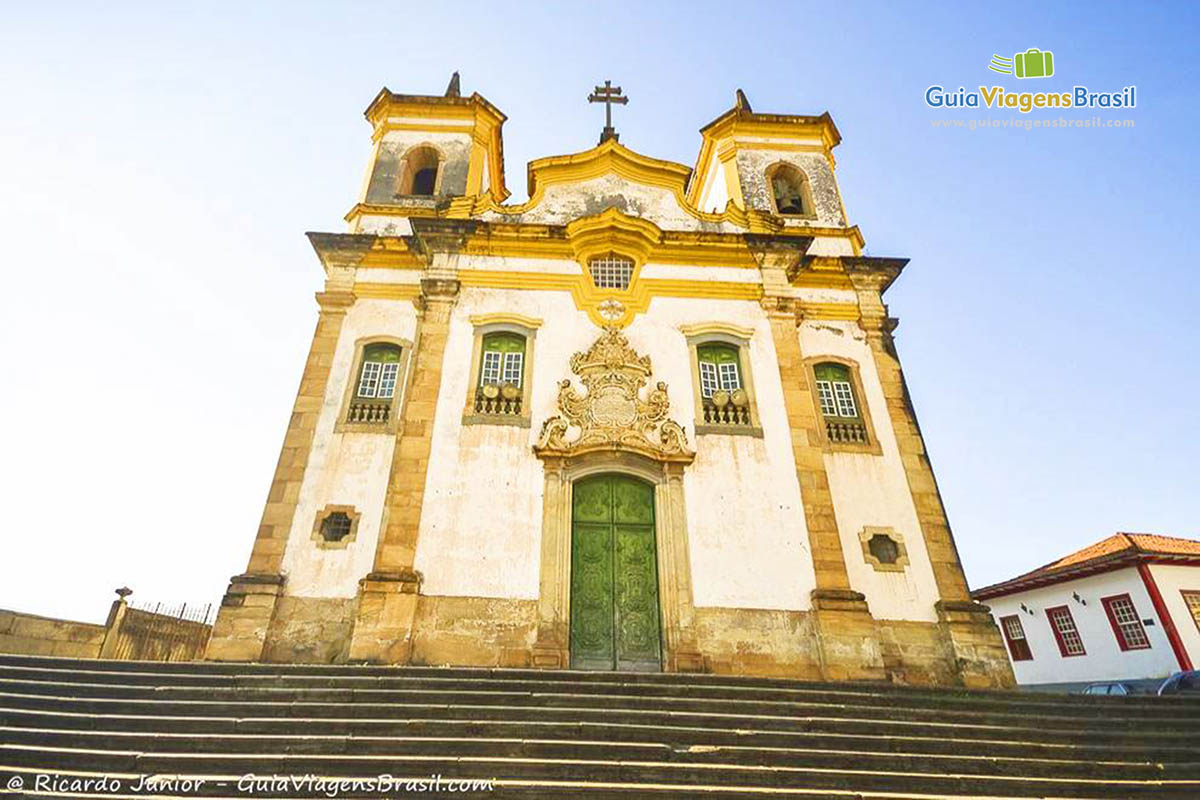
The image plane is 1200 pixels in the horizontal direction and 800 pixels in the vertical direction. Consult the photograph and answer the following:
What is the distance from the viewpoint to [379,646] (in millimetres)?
8180

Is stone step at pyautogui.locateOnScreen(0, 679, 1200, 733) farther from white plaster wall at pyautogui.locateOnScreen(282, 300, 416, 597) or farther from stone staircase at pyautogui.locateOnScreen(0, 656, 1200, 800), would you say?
white plaster wall at pyautogui.locateOnScreen(282, 300, 416, 597)

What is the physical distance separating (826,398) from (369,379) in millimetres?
8516

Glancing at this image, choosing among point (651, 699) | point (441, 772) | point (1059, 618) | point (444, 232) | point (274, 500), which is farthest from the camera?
point (1059, 618)

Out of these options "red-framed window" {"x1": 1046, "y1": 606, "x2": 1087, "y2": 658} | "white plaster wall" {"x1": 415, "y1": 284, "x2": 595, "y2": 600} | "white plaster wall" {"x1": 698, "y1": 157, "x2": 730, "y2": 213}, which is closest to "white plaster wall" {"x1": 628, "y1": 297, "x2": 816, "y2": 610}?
"white plaster wall" {"x1": 415, "y1": 284, "x2": 595, "y2": 600}

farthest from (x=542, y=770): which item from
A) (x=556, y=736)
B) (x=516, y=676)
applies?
(x=516, y=676)

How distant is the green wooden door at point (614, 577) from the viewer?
882 centimetres

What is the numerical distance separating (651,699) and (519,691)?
145cm

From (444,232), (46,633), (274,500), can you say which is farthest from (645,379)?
(46,633)

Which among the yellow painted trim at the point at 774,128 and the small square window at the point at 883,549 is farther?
the yellow painted trim at the point at 774,128

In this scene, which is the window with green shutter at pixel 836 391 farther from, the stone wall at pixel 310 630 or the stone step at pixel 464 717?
the stone wall at pixel 310 630

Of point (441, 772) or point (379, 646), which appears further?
point (379, 646)

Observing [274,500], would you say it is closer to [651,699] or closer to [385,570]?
[385,570]

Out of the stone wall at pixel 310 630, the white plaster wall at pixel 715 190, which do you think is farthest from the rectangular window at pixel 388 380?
the white plaster wall at pixel 715 190

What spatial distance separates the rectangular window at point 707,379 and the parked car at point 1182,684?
9100mm
